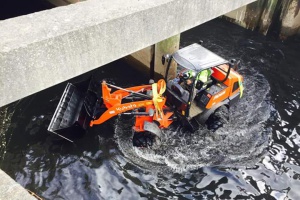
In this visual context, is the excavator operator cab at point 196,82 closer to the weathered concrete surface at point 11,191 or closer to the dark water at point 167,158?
the dark water at point 167,158

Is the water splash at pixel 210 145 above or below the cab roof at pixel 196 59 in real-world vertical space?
below

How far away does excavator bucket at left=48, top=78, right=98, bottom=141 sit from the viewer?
649cm

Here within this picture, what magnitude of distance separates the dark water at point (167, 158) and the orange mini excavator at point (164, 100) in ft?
1.44

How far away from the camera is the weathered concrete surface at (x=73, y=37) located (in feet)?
13.1

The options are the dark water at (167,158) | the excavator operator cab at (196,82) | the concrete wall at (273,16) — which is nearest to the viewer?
the dark water at (167,158)

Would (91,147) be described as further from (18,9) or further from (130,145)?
(18,9)

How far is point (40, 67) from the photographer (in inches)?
165

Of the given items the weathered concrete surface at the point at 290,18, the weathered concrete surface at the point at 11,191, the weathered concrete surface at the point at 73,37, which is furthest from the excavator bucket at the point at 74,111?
the weathered concrete surface at the point at 290,18

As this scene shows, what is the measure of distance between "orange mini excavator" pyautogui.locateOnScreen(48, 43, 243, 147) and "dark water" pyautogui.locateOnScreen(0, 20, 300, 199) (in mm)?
439

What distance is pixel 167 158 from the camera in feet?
21.9

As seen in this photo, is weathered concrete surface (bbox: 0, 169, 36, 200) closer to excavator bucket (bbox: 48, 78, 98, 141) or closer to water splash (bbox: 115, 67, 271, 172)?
excavator bucket (bbox: 48, 78, 98, 141)

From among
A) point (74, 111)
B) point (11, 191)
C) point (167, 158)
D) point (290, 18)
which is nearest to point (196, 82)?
point (167, 158)

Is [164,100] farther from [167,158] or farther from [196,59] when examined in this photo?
[167,158]

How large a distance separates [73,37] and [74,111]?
2.87 metres
